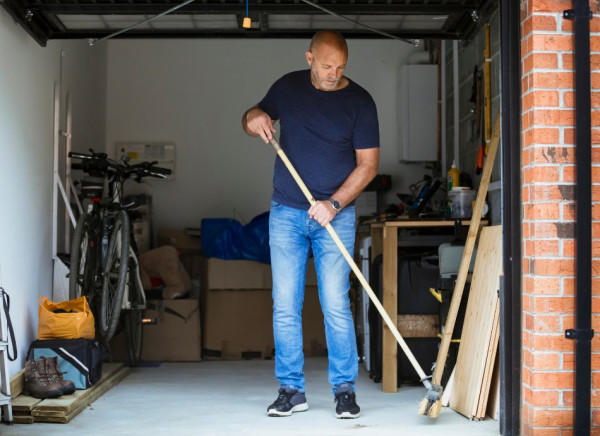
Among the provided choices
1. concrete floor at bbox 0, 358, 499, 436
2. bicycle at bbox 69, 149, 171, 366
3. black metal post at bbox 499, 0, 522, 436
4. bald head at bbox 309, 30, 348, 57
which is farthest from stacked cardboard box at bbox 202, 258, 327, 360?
black metal post at bbox 499, 0, 522, 436

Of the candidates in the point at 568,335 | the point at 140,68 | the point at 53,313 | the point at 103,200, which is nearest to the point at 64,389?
the point at 53,313

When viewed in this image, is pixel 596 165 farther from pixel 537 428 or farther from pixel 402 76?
pixel 402 76

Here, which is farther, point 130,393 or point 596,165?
point 130,393

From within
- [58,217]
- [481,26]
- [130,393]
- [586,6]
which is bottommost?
[130,393]

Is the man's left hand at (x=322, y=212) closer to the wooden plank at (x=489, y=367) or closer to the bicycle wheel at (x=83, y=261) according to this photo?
the wooden plank at (x=489, y=367)

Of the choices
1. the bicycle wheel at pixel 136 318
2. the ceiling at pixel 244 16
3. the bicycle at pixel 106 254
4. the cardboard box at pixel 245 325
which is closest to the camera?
the ceiling at pixel 244 16

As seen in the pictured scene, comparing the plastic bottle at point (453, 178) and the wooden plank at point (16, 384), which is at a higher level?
the plastic bottle at point (453, 178)

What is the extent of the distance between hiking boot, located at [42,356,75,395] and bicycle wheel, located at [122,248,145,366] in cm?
113

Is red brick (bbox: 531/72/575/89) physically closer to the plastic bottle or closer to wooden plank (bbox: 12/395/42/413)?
the plastic bottle

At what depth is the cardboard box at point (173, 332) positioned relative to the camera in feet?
17.4

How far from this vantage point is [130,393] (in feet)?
13.3

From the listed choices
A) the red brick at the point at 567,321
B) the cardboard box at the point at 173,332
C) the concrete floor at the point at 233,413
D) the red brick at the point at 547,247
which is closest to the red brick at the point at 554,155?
the red brick at the point at 547,247

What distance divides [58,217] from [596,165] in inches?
128

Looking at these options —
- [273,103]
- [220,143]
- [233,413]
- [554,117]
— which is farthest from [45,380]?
[220,143]
